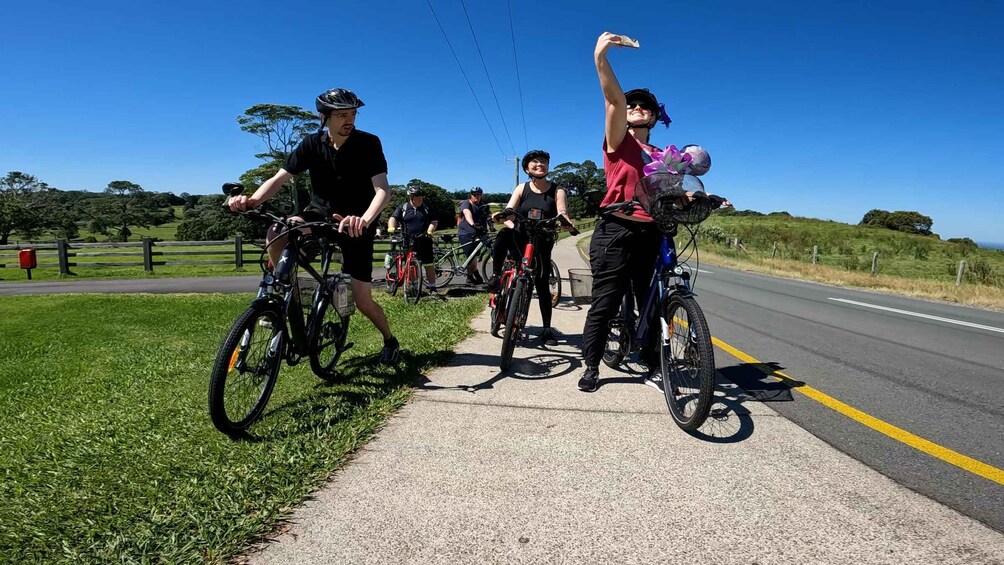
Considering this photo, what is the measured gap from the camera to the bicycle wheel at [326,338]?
344cm

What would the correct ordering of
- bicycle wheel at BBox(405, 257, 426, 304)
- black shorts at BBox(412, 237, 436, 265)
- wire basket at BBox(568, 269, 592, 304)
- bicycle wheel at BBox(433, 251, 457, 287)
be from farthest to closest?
bicycle wheel at BBox(433, 251, 457, 287)
black shorts at BBox(412, 237, 436, 265)
bicycle wheel at BBox(405, 257, 426, 304)
wire basket at BBox(568, 269, 592, 304)

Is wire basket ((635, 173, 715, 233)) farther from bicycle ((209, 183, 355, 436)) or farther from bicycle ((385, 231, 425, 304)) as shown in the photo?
bicycle ((385, 231, 425, 304))

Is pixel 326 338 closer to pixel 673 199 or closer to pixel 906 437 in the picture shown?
pixel 673 199

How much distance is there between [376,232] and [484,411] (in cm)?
158

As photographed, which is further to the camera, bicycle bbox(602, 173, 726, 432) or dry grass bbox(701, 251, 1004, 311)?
dry grass bbox(701, 251, 1004, 311)

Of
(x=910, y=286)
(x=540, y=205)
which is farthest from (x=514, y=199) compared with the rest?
(x=910, y=286)

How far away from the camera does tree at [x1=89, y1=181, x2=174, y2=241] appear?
58969mm

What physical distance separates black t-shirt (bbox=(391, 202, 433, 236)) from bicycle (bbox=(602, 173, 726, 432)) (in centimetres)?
609

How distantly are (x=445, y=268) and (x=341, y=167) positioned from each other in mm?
6126

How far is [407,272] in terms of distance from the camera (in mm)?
8445

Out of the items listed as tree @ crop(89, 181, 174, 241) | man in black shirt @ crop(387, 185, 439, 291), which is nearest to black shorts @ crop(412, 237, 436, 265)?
man in black shirt @ crop(387, 185, 439, 291)

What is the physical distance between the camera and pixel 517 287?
4172 millimetres

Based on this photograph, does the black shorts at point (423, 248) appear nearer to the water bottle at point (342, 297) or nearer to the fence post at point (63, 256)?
the water bottle at point (342, 297)

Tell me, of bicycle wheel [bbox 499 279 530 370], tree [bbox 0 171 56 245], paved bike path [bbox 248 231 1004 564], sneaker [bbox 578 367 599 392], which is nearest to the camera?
paved bike path [bbox 248 231 1004 564]
